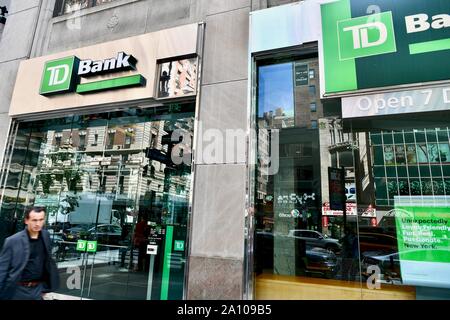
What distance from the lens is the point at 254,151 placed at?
19.7ft

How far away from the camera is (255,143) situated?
604 cm

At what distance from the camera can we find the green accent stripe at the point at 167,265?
6.22m

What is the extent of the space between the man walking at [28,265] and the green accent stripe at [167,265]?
8.30ft

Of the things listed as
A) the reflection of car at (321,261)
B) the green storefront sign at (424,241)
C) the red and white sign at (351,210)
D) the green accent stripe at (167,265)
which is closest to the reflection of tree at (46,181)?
the green accent stripe at (167,265)

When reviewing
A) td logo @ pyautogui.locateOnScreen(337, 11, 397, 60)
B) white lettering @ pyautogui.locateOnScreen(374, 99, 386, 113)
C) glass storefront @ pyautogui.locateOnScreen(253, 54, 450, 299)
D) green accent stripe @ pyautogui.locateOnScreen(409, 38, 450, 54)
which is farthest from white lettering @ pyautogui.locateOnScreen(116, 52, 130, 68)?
green accent stripe @ pyautogui.locateOnScreen(409, 38, 450, 54)

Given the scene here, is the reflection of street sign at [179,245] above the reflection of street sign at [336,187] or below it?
below

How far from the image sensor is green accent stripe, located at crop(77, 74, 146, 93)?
22.8 ft

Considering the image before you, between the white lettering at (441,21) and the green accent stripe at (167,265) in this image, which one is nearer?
the white lettering at (441,21)

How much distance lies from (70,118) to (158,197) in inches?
140

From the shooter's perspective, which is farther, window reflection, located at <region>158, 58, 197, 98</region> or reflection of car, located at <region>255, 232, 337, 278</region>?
window reflection, located at <region>158, 58, 197, 98</region>

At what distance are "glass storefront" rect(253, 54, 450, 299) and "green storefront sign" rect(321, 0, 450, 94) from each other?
52cm

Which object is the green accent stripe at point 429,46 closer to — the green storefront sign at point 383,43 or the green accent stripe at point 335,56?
the green storefront sign at point 383,43

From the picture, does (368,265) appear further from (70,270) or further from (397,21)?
(70,270)

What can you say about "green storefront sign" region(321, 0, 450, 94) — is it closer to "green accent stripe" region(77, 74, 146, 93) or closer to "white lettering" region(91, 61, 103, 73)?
"green accent stripe" region(77, 74, 146, 93)
